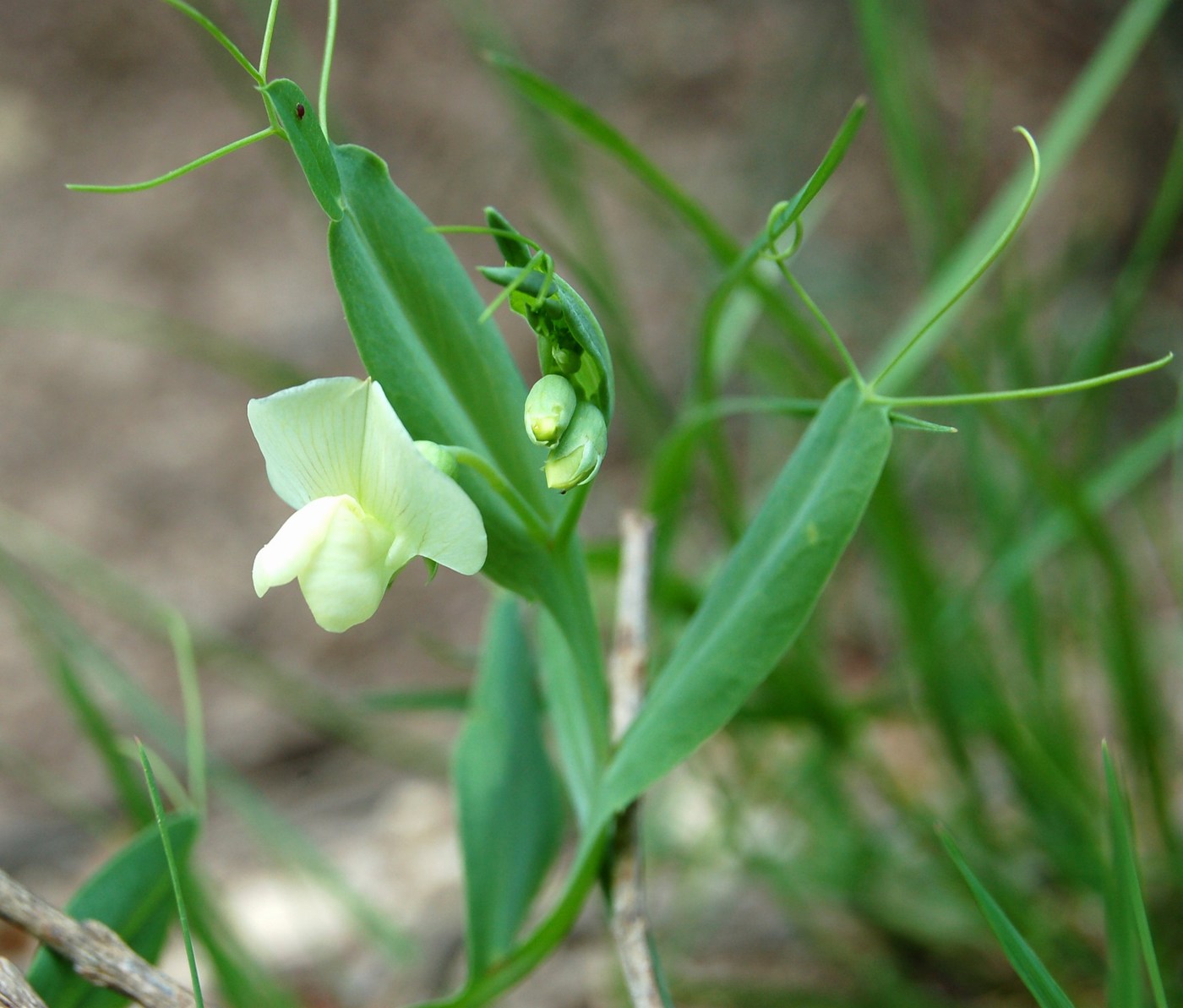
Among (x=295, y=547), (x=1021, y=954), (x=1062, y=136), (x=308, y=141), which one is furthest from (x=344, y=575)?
(x=1062, y=136)

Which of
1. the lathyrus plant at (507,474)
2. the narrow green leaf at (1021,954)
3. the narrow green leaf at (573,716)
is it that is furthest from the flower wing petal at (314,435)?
the narrow green leaf at (1021,954)

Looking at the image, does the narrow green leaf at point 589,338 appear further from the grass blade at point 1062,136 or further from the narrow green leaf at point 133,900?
the grass blade at point 1062,136

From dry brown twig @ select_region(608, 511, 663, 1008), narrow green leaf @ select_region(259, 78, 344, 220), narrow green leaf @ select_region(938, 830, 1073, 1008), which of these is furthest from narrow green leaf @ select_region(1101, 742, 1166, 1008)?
narrow green leaf @ select_region(259, 78, 344, 220)

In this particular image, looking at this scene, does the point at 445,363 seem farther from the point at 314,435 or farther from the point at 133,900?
the point at 133,900

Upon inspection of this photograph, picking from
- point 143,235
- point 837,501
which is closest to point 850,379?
point 837,501

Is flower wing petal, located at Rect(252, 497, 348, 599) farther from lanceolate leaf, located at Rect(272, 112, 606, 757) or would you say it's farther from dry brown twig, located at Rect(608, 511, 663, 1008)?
dry brown twig, located at Rect(608, 511, 663, 1008)

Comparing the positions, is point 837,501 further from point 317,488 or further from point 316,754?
point 316,754
